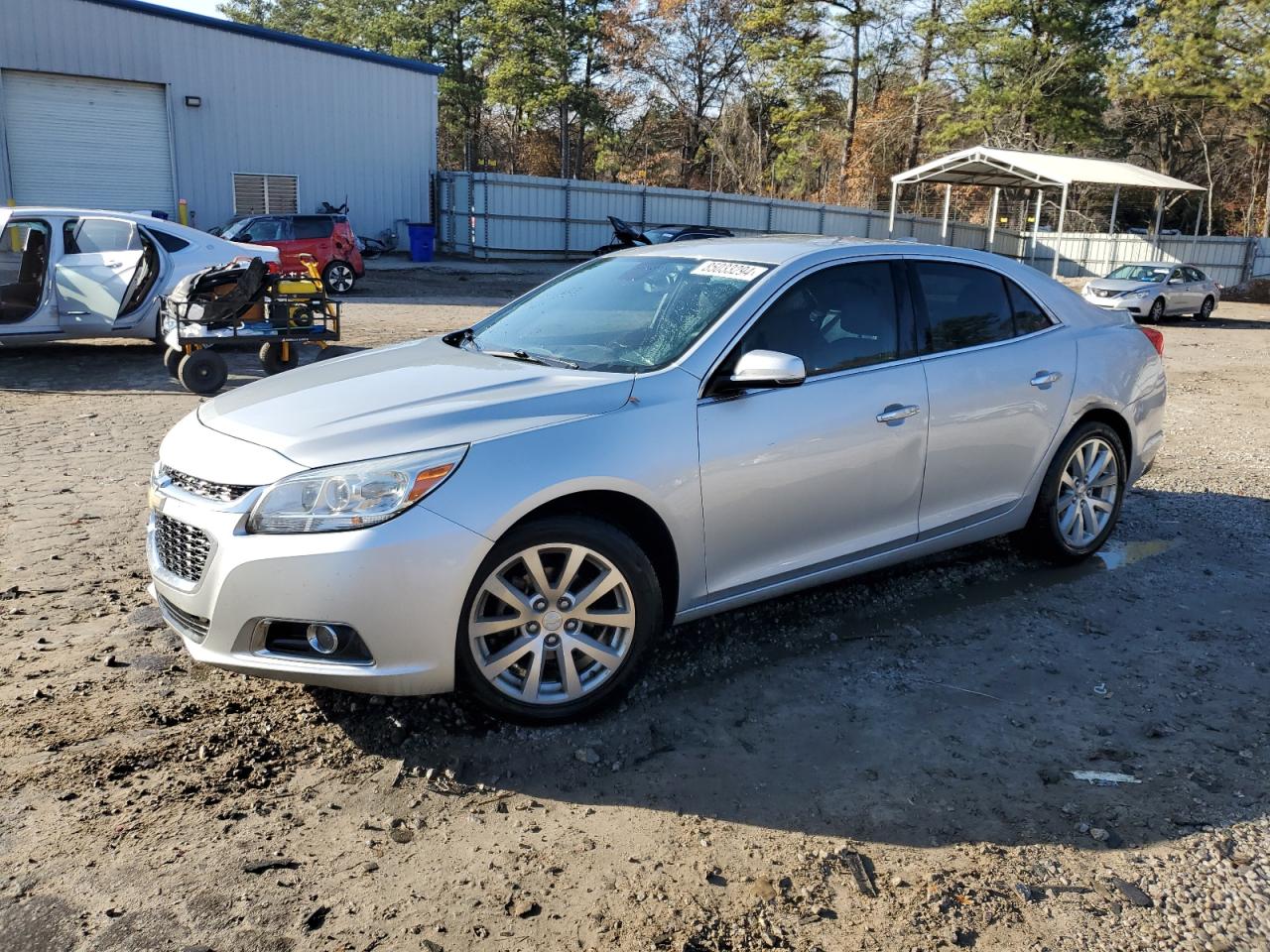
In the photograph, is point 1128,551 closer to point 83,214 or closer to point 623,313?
point 623,313

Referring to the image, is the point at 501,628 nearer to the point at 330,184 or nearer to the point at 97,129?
the point at 97,129

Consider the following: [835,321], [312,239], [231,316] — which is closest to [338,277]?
[312,239]

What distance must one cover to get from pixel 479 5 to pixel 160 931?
4986cm

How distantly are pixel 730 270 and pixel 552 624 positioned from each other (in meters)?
1.76

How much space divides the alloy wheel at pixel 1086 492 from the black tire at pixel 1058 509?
13mm

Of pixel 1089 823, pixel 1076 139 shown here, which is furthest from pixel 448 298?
pixel 1076 139

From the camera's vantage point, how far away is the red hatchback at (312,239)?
19.3 m

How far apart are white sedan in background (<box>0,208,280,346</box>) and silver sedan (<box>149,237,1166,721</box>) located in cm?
740

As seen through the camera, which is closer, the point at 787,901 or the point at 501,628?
the point at 787,901

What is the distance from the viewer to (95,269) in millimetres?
10680

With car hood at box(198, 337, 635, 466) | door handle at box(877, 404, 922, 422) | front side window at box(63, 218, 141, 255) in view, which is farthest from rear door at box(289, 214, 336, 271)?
door handle at box(877, 404, 922, 422)

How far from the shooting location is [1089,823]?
3.15m

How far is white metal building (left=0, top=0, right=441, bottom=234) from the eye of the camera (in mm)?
24938

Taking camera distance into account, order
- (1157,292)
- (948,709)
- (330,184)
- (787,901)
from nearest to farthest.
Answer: (787,901)
(948,709)
(1157,292)
(330,184)
